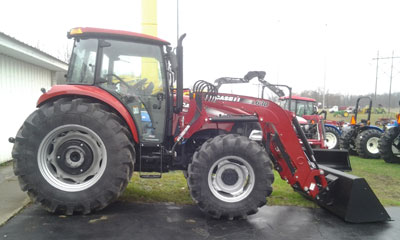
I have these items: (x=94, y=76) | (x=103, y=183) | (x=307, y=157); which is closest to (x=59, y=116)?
(x=94, y=76)

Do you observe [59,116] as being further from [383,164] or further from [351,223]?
[383,164]

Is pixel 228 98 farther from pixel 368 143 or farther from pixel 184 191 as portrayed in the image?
pixel 368 143

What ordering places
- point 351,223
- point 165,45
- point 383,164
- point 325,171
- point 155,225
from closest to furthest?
point 155,225 → point 351,223 → point 165,45 → point 325,171 → point 383,164

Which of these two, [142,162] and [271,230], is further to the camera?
[142,162]

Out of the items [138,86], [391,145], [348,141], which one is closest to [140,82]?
[138,86]

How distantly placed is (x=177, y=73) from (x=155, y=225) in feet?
6.73

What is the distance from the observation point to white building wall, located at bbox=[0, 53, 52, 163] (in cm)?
729

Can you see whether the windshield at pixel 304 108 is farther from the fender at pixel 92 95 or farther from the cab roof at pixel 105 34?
the fender at pixel 92 95

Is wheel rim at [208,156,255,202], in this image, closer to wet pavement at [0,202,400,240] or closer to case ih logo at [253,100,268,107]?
wet pavement at [0,202,400,240]

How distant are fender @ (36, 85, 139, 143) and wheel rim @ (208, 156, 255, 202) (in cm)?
126

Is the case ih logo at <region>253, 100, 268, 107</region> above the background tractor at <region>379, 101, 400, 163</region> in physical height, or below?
above

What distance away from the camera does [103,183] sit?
152 inches

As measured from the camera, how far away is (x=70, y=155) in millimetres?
3988

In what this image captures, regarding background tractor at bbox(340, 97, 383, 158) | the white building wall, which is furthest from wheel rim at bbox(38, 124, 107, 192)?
background tractor at bbox(340, 97, 383, 158)
